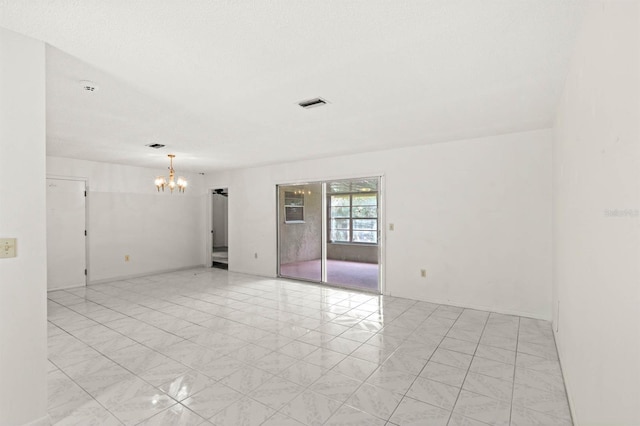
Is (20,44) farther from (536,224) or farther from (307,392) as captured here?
(536,224)

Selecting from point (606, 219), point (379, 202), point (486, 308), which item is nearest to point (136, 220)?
point (379, 202)

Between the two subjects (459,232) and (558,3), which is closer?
(558,3)

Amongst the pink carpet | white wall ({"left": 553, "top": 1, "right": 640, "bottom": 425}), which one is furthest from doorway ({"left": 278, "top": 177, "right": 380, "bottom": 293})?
white wall ({"left": 553, "top": 1, "right": 640, "bottom": 425})

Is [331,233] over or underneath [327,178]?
underneath

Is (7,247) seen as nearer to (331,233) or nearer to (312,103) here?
(312,103)

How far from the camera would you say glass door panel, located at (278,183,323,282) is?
6.73 metres

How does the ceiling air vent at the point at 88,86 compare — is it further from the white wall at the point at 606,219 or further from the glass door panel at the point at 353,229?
the glass door panel at the point at 353,229

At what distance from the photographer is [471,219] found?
4.37m

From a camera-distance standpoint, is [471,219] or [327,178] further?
[327,178]

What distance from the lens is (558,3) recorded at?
1.57 metres

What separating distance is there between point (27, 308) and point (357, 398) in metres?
2.15

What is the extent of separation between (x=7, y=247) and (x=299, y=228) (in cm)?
560

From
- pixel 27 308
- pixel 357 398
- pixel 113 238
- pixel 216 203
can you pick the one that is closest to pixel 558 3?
pixel 357 398

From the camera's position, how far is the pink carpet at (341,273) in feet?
19.6
